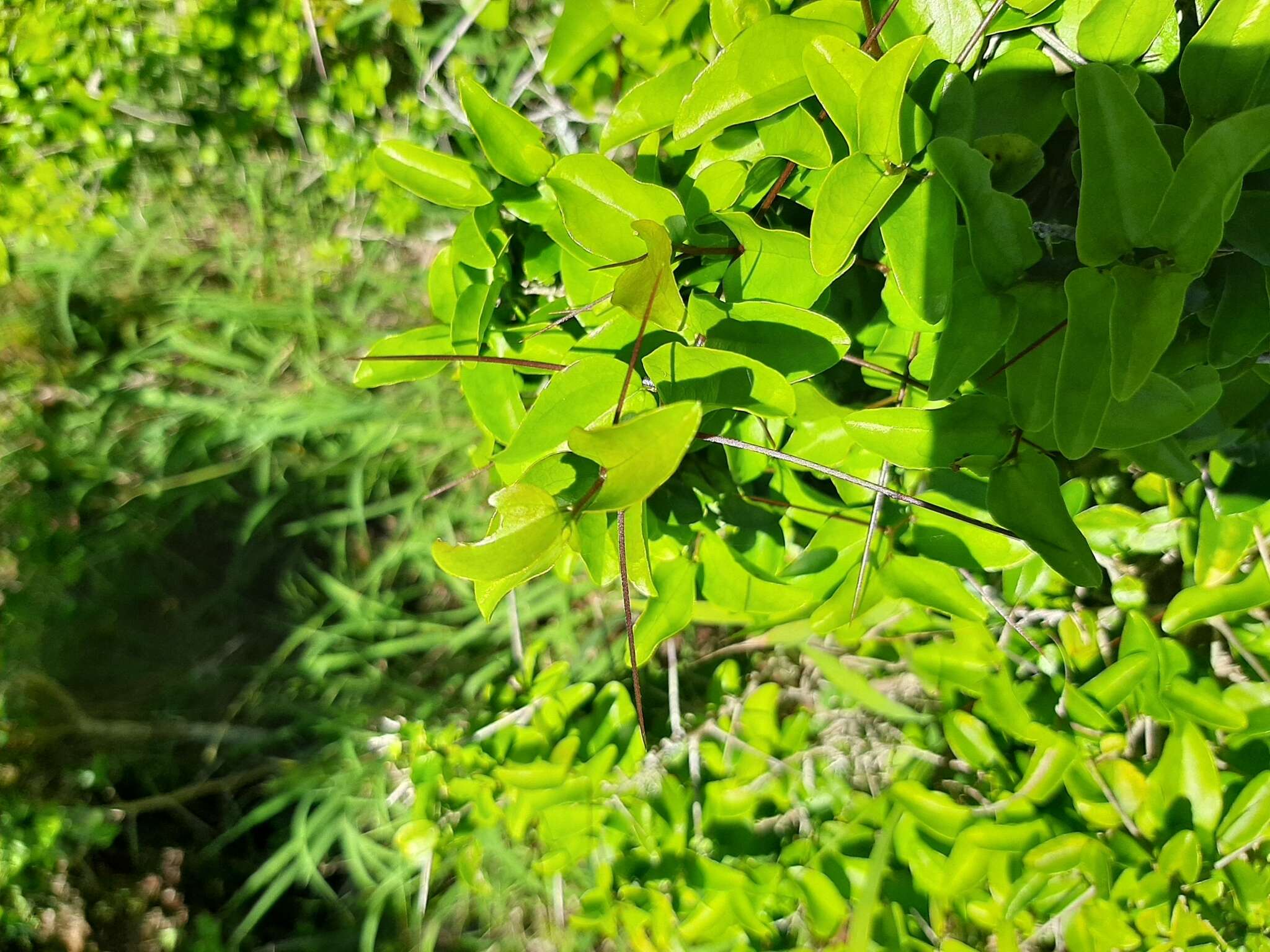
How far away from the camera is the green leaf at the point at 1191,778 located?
607mm

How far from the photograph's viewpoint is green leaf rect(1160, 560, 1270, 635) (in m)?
0.56

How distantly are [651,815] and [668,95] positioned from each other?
0.76 meters

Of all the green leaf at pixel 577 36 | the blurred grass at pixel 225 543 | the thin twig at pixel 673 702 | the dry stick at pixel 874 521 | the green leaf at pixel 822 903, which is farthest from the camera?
the blurred grass at pixel 225 543

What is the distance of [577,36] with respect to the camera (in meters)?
0.66

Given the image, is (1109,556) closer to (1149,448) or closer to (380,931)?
(1149,448)

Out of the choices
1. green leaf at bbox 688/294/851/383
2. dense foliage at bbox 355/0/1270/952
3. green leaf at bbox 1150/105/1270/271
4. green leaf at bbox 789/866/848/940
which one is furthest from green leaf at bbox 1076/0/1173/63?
green leaf at bbox 789/866/848/940

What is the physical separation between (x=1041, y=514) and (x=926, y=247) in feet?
0.56

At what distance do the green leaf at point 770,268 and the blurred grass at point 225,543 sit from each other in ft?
3.07

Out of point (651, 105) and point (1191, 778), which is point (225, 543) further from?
point (1191, 778)

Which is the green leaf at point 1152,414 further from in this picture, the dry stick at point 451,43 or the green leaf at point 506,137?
the dry stick at point 451,43

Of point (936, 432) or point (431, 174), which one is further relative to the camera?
point (431, 174)

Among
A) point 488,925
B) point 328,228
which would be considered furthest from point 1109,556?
point 328,228

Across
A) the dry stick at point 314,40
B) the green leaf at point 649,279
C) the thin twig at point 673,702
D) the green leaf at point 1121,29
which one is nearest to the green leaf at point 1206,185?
the green leaf at point 1121,29

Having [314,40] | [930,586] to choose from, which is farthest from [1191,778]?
[314,40]
